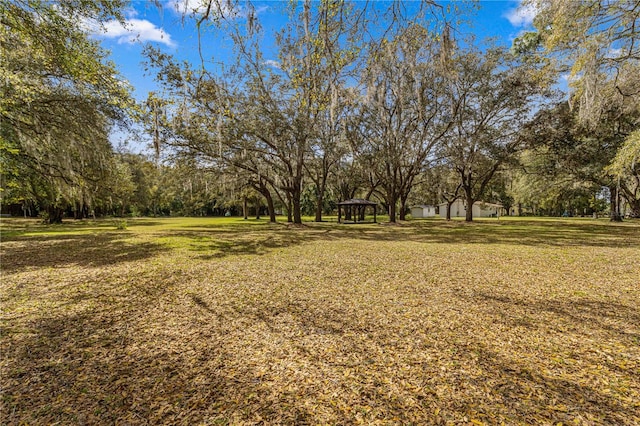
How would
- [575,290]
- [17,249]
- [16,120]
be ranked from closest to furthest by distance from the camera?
[575,290], [16,120], [17,249]

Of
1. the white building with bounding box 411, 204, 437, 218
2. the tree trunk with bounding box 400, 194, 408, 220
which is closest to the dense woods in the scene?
the tree trunk with bounding box 400, 194, 408, 220

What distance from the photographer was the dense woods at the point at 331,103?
475 centimetres

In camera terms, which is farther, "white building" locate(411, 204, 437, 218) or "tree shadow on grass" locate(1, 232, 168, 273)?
"white building" locate(411, 204, 437, 218)

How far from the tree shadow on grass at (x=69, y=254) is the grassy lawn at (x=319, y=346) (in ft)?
2.09

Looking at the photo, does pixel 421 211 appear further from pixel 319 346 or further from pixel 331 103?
pixel 319 346

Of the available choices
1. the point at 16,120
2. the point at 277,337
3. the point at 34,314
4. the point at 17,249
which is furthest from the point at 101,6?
the point at 17,249

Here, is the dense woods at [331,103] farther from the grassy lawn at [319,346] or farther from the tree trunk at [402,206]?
the grassy lawn at [319,346]

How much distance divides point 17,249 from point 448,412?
1168 centimetres

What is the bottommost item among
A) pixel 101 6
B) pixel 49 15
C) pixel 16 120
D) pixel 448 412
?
pixel 448 412

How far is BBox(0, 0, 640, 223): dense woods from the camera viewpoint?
4.75 metres

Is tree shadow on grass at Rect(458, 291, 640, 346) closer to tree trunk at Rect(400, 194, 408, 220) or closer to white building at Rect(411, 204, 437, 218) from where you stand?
tree trunk at Rect(400, 194, 408, 220)

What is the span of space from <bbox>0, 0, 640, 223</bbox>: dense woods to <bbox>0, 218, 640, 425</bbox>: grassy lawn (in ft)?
10.4

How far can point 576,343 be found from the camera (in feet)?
9.77

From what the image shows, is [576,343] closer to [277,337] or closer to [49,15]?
[277,337]
